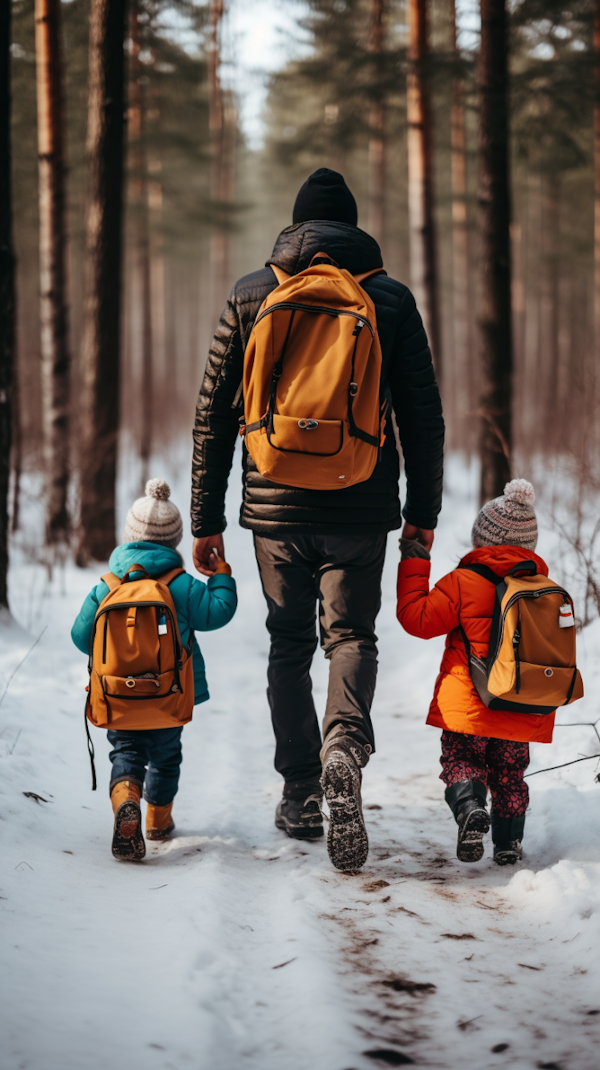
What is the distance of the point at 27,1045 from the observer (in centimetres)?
185

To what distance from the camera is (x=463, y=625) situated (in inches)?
123

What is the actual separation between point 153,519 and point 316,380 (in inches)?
36.5

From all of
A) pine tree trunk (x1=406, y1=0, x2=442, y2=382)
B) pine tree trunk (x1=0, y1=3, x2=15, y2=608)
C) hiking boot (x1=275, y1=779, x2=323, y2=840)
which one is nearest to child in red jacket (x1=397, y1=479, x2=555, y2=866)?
hiking boot (x1=275, y1=779, x2=323, y2=840)

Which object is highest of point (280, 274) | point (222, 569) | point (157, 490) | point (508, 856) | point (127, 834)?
point (280, 274)

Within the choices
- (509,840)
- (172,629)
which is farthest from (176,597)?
(509,840)

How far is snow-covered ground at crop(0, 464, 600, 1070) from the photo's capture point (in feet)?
6.35

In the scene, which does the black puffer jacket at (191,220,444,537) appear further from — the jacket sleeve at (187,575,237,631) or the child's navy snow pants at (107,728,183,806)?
the child's navy snow pants at (107,728,183,806)

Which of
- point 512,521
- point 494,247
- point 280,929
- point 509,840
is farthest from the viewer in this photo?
point 494,247

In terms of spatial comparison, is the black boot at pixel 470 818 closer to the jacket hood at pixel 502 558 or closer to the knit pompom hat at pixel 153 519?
the jacket hood at pixel 502 558

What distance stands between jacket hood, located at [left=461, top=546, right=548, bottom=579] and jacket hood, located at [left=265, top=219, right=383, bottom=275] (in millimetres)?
1147

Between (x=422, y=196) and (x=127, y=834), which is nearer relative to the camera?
(x=127, y=834)

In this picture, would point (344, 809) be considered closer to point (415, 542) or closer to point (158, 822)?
point (158, 822)

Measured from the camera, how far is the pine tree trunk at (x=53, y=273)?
8.54m

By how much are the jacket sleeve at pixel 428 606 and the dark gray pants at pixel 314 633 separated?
0.12 metres
